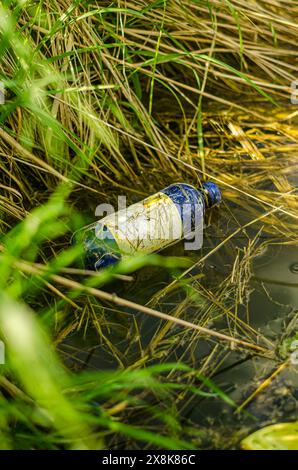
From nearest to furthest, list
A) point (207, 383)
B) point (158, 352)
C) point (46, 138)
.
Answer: point (207, 383)
point (158, 352)
point (46, 138)

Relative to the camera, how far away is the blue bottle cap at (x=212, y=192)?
192cm

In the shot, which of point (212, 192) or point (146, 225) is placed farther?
point (212, 192)

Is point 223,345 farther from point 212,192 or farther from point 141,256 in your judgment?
point 212,192

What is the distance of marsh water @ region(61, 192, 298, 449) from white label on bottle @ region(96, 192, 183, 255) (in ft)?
0.20

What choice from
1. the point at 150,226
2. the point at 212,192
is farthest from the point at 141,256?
the point at 212,192

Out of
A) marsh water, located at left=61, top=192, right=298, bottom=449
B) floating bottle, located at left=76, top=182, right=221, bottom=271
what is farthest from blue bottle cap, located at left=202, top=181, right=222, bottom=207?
marsh water, located at left=61, top=192, right=298, bottom=449

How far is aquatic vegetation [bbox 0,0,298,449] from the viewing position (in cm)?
125

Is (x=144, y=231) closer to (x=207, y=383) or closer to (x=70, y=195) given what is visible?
(x=70, y=195)

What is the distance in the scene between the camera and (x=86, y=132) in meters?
2.15

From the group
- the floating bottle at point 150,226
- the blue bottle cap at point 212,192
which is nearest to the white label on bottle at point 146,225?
the floating bottle at point 150,226

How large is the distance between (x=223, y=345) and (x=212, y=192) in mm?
643

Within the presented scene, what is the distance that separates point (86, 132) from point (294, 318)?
1.11 metres

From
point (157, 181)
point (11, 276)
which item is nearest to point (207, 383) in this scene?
point (11, 276)

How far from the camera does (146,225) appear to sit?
5.81ft
